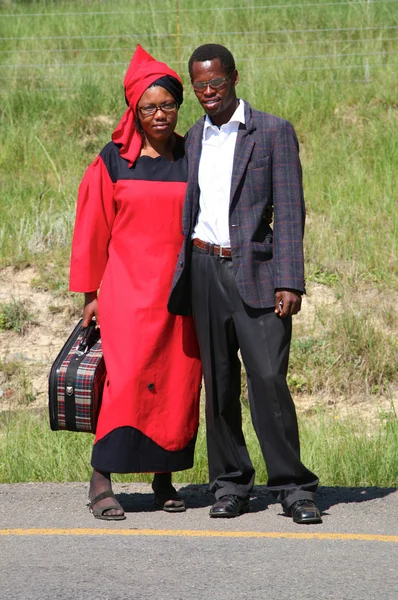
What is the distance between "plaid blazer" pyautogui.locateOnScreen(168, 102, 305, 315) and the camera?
4984 millimetres

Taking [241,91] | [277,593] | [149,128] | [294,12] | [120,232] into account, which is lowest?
[277,593]

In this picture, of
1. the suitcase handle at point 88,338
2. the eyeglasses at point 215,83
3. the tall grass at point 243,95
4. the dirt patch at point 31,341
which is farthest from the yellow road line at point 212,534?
the tall grass at point 243,95

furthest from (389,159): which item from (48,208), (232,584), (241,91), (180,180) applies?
(232,584)

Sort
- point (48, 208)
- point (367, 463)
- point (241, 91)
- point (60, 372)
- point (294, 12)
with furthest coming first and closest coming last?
point (294, 12)
point (241, 91)
point (48, 208)
point (367, 463)
point (60, 372)

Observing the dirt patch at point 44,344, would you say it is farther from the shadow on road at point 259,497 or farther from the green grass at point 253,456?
the shadow on road at point 259,497

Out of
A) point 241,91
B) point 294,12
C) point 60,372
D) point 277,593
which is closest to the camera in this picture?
point 277,593

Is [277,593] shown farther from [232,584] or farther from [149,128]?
[149,128]

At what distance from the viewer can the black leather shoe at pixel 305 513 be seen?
5.08m

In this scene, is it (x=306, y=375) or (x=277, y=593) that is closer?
(x=277, y=593)

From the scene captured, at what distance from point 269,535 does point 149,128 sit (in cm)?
185

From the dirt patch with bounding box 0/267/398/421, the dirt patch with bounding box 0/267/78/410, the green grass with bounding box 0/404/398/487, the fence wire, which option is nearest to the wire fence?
the fence wire

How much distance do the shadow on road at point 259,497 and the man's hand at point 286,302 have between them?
3.14ft

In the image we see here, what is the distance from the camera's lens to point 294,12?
590 inches

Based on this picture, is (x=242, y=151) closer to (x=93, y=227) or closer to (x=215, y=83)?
(x=215, y=83)
